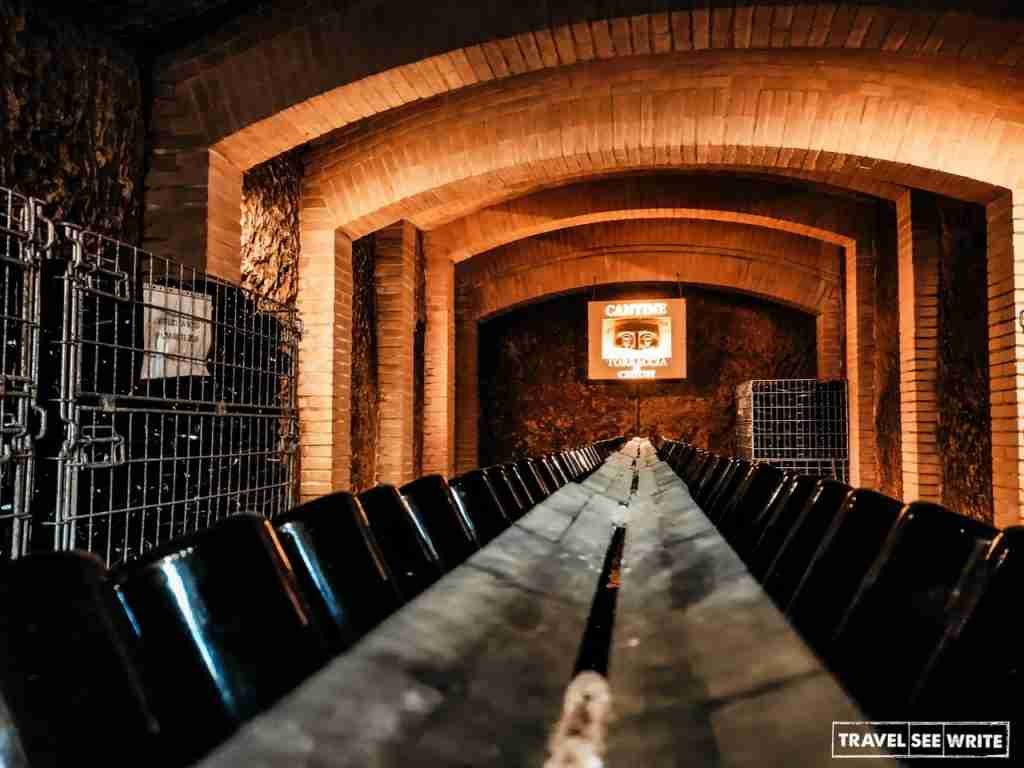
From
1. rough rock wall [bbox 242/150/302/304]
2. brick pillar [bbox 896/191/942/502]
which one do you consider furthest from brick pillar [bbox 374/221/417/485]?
brick pillar [bbox 896/191/942/502]

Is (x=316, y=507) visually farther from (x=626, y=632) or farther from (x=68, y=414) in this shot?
(x=68, y=414)

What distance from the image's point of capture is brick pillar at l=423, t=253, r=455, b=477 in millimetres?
9516

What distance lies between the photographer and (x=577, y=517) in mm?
2326

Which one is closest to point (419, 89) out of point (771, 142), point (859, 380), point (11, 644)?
point (771, 142)

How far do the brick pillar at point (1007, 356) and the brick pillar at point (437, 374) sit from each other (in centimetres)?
558

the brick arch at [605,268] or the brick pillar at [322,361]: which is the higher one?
the brick arch at [605,268]

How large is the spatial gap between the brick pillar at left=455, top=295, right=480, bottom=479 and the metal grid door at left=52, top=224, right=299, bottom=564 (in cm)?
776

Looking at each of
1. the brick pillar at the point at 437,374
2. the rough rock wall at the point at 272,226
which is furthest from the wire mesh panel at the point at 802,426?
the rough rock wall at the point at 272,226

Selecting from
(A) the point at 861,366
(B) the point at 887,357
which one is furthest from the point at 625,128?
(A) the point at 861,366

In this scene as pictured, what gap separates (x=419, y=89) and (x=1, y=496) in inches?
144

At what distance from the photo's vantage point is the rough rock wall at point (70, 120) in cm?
371

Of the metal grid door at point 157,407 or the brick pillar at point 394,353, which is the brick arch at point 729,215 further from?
the metal grid door at point 157,407

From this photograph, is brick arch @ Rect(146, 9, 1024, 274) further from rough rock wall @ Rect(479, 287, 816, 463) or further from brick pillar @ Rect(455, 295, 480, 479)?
rough rock wall @ Rect(479, 287, 816, 463)

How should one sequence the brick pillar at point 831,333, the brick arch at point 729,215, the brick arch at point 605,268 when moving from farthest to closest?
the brick arch at point 605,268 → the brick pillar at point 831,333 → the brick arch at point 729,215
